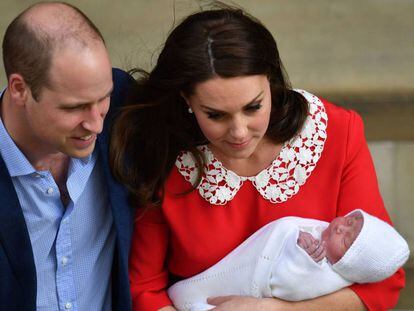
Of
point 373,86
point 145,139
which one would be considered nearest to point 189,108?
point 145,139

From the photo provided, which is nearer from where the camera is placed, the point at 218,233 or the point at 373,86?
the point at 218,233

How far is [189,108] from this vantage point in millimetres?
2359

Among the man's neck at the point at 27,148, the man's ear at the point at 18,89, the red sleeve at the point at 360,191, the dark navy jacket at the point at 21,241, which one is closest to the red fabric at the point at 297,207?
the red sleeve at the point at 360,191

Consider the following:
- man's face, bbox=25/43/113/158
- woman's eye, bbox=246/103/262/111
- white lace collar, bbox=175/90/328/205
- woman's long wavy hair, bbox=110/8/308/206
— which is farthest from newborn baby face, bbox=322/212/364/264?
man's face, bbox=25/43/113/158

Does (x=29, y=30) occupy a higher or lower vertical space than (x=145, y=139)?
higher

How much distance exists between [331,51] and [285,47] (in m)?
0.17

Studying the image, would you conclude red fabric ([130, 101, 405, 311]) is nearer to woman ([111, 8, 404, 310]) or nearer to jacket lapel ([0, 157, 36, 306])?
woman ([111, 8, 404, 310])

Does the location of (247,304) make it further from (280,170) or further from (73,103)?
(73,103)

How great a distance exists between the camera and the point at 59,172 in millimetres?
2330

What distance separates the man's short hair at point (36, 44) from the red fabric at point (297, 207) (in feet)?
1.59

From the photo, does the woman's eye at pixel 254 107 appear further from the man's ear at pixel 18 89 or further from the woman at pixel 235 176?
the man's ear at pixel 18 89

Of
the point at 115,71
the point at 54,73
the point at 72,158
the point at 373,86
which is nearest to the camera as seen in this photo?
the point at 54,73

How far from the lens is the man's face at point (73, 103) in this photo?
2.10m

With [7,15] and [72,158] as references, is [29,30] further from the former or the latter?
[7,15]
